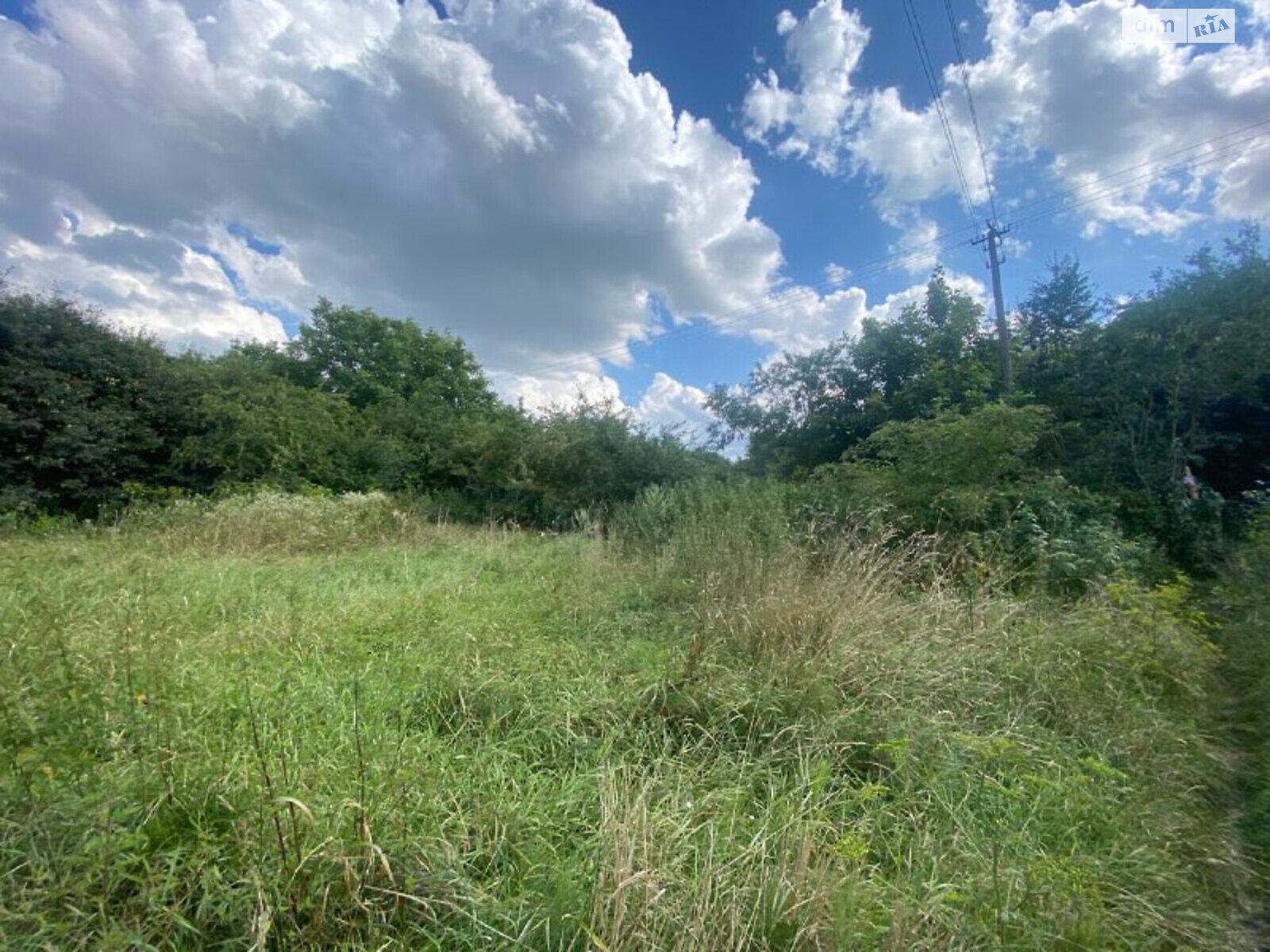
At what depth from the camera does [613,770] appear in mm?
1860

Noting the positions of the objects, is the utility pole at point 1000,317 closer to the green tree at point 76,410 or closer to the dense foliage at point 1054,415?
the dense foliage at point 1054,415

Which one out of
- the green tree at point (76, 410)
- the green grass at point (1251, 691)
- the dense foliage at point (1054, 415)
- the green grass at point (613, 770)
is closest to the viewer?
the green grass at point (613, 770)

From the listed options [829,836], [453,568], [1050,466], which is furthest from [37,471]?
[1050,466]

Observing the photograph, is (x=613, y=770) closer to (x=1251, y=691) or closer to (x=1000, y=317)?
(x=1251, y=691)

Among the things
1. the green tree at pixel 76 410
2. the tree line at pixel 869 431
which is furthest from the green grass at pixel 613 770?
the green tree at pixel 76 410

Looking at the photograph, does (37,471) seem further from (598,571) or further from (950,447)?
(950,447)

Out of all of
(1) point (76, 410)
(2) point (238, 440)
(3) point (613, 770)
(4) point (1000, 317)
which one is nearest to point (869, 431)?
(4) point (1000, 317)

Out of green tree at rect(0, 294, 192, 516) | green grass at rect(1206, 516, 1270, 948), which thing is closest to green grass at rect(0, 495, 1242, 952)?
green grass at rect(1206, 516, 1270, 948)

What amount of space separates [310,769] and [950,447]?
696 centimetres

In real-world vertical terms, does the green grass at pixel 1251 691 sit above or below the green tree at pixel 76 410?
below

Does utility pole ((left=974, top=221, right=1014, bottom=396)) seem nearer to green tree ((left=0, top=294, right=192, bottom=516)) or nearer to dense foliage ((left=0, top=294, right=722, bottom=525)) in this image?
dense foliage ((left=0, top=294, right=722, bottom=525))

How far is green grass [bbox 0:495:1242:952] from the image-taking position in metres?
1.36

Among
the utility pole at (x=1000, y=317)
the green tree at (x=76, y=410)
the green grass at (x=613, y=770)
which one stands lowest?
the green grass at (x=613, y=770)

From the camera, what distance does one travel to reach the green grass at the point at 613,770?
1.36 meters
